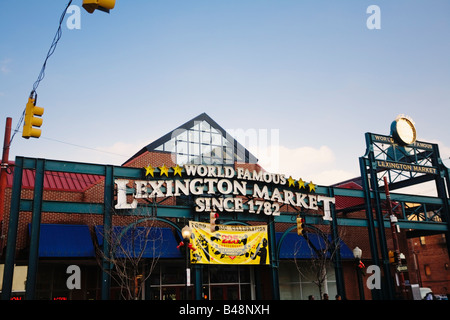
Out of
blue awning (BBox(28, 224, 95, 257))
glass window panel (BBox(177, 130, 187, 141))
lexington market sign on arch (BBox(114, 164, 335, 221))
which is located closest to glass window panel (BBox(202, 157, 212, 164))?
glass window panel (BBox(177, 130, 187, 141))

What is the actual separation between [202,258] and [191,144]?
11.8 meters

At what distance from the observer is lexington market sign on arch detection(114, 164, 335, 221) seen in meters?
24.9

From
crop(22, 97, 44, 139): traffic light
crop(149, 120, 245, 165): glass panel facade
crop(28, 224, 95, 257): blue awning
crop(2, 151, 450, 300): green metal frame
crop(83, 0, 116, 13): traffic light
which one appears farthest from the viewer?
crop(149, 120, 245, 165): glass panel facade

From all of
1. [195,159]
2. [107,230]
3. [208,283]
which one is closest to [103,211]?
[107,230]

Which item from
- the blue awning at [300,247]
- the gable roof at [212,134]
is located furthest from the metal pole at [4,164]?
the blue awning at [300,247]

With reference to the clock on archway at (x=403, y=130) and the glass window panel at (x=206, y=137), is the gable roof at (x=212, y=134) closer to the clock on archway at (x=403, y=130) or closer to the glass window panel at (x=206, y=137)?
the glass window panel at (x=206, y=137)

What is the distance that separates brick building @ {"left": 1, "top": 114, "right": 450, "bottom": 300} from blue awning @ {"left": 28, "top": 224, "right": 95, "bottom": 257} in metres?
0.05

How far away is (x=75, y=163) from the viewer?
78.3ft

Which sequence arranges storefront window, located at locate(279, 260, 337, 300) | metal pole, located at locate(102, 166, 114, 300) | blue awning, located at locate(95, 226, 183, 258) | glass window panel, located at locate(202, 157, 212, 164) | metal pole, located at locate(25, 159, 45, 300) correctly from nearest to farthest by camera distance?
metal pole, located at locate(25, 159, 45, 300) < metal pole, located at locate(102, 166, 114, 300) < blue awning, located at locate(95, 226, 183, 258) < storefront window, located at locate(279, 260, 337, 300) < glass window panel, located at locate(202, 157, 212, 164)

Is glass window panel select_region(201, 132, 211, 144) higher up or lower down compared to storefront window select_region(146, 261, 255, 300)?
higher up

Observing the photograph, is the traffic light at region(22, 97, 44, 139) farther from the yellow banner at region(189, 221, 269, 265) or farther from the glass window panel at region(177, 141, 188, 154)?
the glass window panel at region(177, 141, 188, 154)
